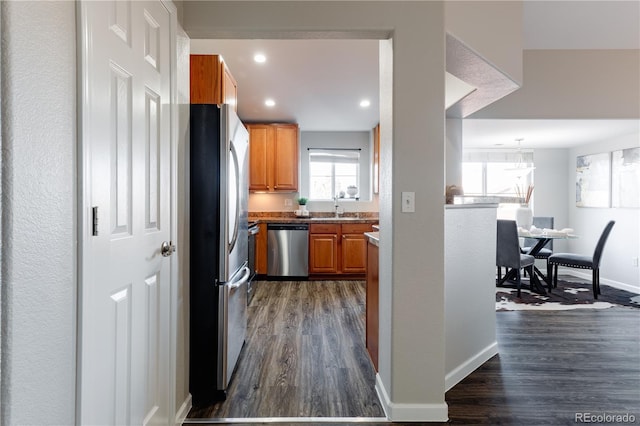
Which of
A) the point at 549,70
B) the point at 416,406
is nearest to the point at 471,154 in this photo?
the point at 549,70

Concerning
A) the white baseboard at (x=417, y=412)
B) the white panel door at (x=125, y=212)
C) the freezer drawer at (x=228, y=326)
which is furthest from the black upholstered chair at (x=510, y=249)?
the white panel door at (x=125, y=212)

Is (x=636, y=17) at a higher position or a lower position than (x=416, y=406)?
higher

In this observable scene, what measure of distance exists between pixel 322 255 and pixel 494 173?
11.7ft

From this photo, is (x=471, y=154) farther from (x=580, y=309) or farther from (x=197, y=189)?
(x=197, y=189)

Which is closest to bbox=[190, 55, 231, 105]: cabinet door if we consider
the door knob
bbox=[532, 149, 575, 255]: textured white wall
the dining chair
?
the door knob

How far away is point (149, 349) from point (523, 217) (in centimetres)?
497

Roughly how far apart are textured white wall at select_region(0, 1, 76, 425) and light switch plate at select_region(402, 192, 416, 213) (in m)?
1.40

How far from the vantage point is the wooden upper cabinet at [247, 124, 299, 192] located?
5148 millimetres

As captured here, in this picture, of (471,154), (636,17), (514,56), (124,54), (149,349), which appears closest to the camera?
(124,54)

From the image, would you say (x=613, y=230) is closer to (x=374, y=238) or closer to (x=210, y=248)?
(x=374, y=238)

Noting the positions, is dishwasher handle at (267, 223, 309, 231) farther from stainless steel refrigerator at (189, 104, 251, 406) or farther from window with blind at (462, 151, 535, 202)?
window with blind at (462, 151, 535, 202)

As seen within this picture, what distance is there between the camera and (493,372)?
2.23 m

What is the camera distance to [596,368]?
2271mm
